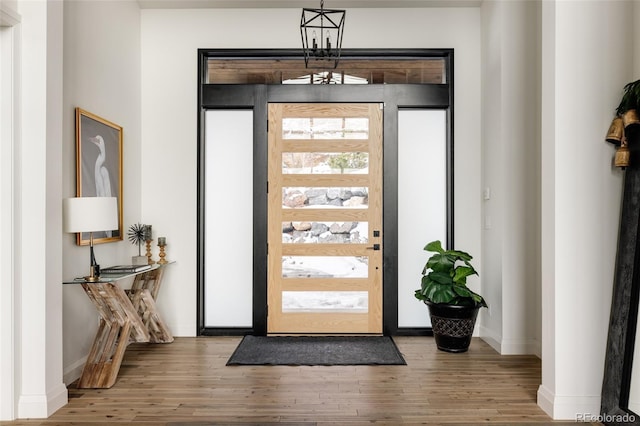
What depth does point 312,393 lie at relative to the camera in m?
3.04

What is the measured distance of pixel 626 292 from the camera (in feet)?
8.21

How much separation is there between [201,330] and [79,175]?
1.93 metres

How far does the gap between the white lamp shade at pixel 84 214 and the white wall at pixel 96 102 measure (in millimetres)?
236

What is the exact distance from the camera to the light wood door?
14.7 feet

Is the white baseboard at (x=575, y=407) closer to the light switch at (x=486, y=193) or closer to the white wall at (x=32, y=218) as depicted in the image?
the light switch at (x=486, y=193)

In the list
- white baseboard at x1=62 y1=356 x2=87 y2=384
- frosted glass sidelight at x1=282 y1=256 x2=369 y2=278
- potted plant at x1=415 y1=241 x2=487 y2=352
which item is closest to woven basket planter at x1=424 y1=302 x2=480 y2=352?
potted plant at x1=415 y1=241 x2=487 y2=352

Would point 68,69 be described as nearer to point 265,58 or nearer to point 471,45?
point 265,58

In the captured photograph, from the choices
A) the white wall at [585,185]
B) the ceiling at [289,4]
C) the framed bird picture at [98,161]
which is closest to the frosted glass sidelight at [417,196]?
the ceiling at [289,4]

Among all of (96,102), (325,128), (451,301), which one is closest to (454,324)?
(451,301)

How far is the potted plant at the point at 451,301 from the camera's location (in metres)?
3.86

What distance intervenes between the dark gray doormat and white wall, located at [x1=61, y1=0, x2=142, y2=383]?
1.19 m

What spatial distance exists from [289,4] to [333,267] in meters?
2.60

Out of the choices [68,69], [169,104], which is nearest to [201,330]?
[169,104]

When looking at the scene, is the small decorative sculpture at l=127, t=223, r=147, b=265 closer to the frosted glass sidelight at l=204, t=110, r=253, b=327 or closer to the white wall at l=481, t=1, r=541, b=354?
the frosted glass sidelight at l=204, t=110, r=253, b=327
